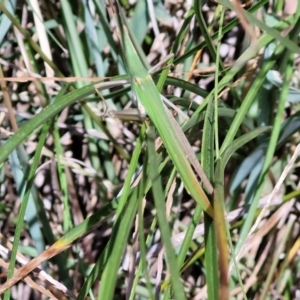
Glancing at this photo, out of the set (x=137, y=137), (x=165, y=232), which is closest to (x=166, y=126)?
(x=165, y=232)

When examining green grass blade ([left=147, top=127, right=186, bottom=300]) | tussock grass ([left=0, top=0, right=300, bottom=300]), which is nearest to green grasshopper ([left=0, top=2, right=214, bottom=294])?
green grass blade ([left=147, top=127, right=186, bottom=300])

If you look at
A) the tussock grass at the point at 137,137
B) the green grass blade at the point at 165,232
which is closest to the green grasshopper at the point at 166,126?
the green grass blade at the point at 165,232

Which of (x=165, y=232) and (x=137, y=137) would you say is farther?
(x=137, y=137)

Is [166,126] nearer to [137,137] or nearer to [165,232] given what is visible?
[165,232]

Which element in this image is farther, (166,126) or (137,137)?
(137,137)

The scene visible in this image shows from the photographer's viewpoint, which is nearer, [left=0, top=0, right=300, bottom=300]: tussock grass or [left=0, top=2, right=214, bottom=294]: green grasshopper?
[left=0, top=2, right=214, bottom=294]: green grasshopper

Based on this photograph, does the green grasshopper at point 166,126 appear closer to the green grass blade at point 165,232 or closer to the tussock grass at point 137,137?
the green grass blade at point 165,232

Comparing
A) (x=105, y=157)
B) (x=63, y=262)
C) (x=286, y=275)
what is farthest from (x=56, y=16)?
(x=286, y=275)

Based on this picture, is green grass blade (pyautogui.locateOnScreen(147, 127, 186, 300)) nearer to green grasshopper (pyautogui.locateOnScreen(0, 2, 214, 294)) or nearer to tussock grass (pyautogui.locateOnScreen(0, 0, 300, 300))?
green grasshopper (pyautogui.locateOnScreen(0, 2, 214, 294))

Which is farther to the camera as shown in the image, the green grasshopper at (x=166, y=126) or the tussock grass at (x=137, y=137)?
the tussock grass at (x=137, y=137)

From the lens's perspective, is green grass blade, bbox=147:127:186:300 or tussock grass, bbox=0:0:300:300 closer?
green grass blade, bbox=147:127:186:300

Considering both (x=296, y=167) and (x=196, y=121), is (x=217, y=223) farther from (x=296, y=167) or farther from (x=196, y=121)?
(x=296, y=167)
